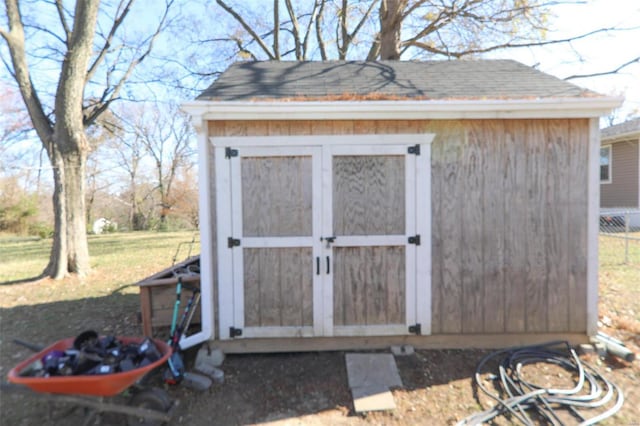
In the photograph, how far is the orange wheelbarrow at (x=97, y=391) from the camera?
212 centimetres

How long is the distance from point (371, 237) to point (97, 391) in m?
2.46

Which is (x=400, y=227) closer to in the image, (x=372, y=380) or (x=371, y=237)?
(x=371, y=237)

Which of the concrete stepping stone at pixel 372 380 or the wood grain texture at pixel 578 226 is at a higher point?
the wood grain texture at pixel 578 226

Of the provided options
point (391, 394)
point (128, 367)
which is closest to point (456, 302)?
point (391, 394)

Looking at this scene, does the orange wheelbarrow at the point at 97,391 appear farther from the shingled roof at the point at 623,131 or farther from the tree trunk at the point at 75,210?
the shingled roof at the point at 623,131

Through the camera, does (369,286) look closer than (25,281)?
Yes

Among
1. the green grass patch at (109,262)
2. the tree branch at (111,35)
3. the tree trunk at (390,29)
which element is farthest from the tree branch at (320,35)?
the green grass patch at (109,262)

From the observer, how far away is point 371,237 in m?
3.46

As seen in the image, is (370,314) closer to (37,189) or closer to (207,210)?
(207,210)

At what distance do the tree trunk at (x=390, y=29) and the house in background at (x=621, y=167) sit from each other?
8.89 meters

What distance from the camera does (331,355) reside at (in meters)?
3.47

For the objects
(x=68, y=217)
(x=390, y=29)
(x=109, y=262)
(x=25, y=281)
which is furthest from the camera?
(x=390, y=29)

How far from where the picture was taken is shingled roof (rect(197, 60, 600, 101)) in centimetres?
356

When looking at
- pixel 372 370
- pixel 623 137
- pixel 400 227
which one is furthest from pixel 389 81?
pixel 623 137
